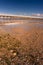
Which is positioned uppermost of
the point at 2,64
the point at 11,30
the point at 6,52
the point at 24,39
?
the point at 11,30

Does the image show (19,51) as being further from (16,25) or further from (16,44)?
(16,25)

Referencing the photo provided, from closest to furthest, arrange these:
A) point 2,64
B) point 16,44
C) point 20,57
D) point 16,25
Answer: point 2,64, point 20,57, point 16,44, point 16,25

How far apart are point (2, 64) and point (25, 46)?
0.46 m

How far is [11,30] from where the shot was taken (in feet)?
6.64

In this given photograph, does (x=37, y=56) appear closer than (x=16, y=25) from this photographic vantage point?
Yes

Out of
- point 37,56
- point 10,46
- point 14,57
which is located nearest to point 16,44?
point 10,46

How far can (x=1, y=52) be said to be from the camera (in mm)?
1821

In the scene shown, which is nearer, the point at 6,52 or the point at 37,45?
the point at 6,52

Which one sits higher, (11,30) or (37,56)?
(11,30)

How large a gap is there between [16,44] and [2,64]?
389 millimetres

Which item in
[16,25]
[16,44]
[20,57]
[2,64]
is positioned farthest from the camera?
[16,25]

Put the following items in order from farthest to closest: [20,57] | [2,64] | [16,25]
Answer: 1. [16,25]
2. [20,57]
3. [2,64]

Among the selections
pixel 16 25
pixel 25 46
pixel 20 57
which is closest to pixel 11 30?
pixel 16 25

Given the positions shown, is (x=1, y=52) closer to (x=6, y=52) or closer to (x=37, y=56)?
(x=6, y=52)
